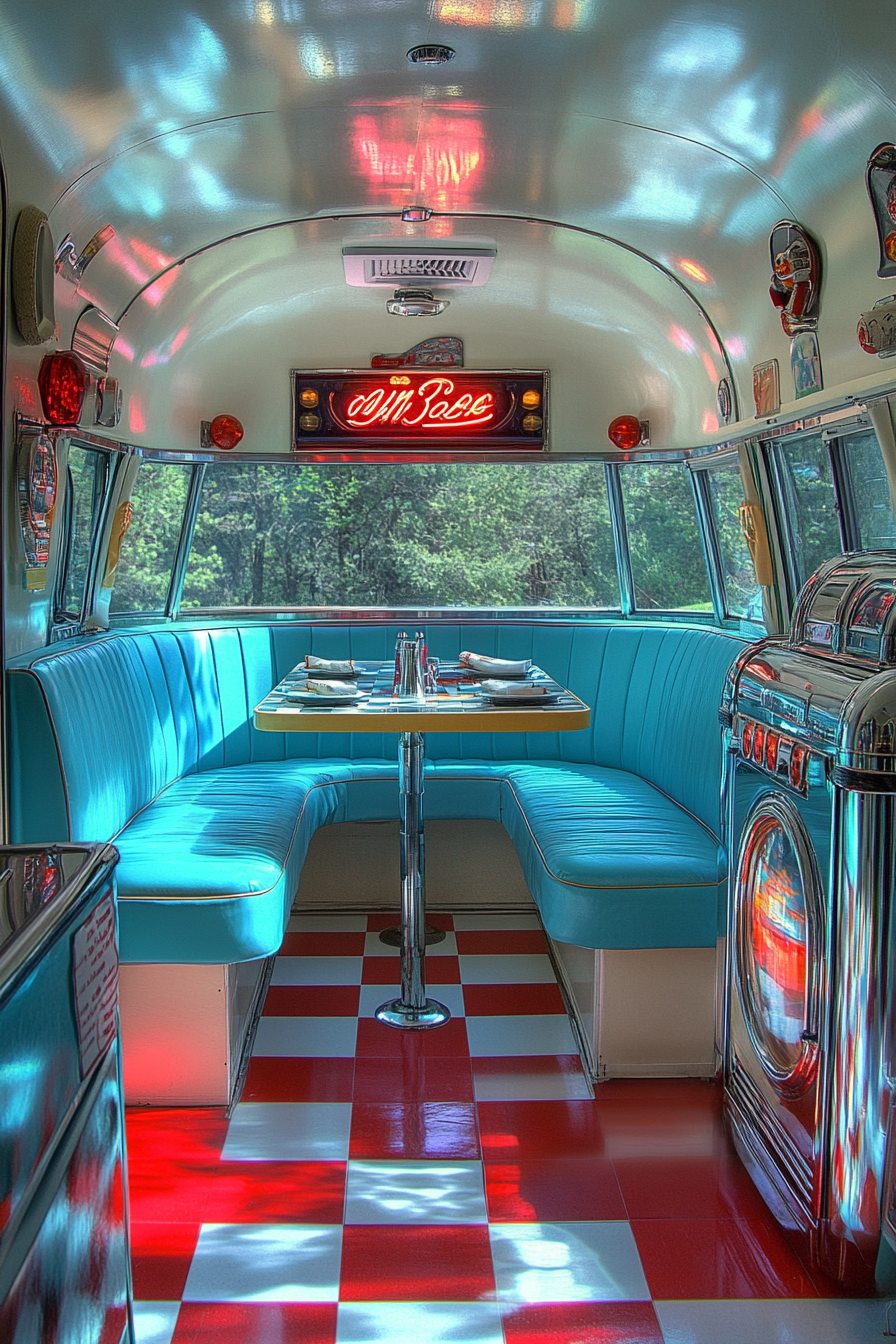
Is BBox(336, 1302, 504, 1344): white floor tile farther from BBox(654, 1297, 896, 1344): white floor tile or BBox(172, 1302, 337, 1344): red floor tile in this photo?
BBox(654, 1297, 896, 1344): white floor tile

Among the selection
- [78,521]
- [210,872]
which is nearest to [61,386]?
[78,521]

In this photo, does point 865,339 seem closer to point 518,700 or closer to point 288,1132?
point 518,700

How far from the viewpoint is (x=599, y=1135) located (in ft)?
9.11

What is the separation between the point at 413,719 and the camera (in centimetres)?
295

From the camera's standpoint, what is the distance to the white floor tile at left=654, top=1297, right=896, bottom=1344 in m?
2.01

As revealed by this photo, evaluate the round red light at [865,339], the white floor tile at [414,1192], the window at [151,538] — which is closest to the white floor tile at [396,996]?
the white floor tile at [414,1192]

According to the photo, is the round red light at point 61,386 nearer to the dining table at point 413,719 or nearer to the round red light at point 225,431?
the dining table at point 413,719

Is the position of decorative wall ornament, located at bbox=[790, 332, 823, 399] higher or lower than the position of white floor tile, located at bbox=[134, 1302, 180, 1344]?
higher

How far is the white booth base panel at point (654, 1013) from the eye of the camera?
3064 mm

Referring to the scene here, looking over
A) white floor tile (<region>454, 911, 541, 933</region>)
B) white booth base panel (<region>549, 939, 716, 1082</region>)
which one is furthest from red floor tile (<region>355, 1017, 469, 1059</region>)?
white floor tile (<region>454, 911, 541, 933</region>)

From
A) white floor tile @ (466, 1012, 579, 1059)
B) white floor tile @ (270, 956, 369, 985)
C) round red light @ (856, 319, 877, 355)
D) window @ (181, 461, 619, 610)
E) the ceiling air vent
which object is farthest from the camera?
window @ (181, 461, 619, 610)

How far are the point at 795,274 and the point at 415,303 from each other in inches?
71.8

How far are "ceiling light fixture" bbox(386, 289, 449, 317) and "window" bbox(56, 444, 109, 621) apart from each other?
1370 mm

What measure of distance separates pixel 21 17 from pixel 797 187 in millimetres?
2045
